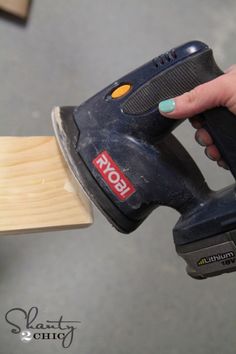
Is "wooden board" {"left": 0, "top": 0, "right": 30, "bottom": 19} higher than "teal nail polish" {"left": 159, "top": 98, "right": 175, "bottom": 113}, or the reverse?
"wooden board" {"left": 0, "top": 0, "right": 30, "bottom": 19}

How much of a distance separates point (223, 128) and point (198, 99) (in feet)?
0.22

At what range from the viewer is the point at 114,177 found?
0.67 m

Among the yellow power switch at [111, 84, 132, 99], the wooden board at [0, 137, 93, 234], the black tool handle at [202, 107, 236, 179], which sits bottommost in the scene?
the wooden board at [0, 137, 93, 234]

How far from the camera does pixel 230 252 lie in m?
0.67

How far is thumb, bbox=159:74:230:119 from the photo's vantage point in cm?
63

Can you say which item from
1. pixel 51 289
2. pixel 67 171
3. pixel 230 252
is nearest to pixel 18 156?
pixel 67 171

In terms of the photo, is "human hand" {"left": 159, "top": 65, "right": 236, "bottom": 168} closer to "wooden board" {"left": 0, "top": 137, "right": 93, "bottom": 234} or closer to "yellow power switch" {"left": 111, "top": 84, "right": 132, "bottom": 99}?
"yellow power switch" {"left": 111, "top": 84, "right": 132, "bottom": 99}

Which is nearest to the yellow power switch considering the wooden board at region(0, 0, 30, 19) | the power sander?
the power sander

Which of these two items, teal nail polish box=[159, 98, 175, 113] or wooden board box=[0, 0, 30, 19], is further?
wooden board box=[0, 0, 30, 19]

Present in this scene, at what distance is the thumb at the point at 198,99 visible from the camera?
626 mm

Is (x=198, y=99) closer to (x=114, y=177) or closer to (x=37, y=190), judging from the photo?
(x=114, y=177)

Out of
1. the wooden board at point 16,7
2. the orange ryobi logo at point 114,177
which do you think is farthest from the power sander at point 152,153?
the wooden board at point 16,7

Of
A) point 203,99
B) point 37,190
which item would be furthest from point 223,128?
point 37,190

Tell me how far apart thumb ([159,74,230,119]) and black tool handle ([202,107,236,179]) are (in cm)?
2
